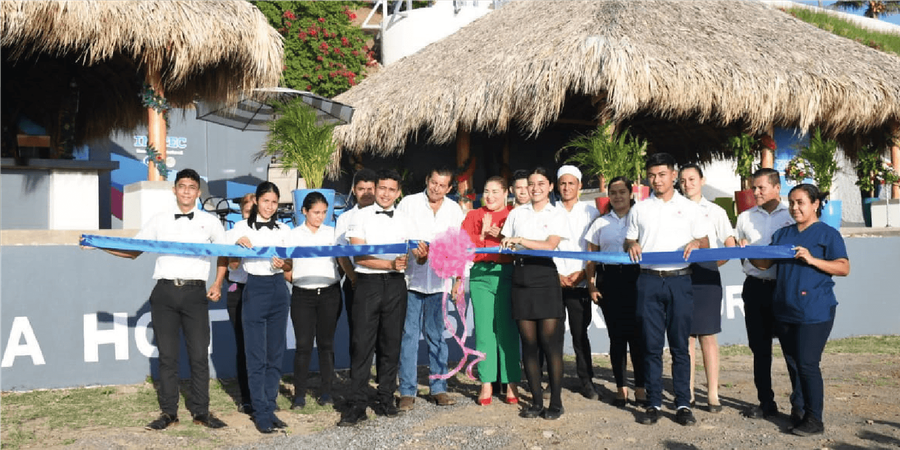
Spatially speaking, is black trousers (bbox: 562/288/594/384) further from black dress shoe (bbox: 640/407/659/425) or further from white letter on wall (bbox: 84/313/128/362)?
white letter on wall (bbox: 84/313/128/362)

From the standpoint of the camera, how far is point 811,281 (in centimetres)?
549

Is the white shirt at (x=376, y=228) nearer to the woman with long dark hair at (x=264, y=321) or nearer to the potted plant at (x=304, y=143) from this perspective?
the woman with long dark hair at (x=264, y=321)

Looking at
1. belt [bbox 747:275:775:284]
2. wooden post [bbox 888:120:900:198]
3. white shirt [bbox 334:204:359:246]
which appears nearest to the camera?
belt [bbox 747:275:775:284]

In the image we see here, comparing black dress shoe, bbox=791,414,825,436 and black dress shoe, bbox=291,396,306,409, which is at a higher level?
black dress shoe, bbox=791,414,825,436

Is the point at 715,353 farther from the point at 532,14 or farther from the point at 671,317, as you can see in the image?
the point at 532,14

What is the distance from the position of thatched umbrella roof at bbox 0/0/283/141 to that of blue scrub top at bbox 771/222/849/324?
23.6 ft

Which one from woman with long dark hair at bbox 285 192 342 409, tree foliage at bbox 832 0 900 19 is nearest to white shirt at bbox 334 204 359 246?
woman with long dark hair at bbox 285 192 342 409

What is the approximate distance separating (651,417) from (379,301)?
198cm

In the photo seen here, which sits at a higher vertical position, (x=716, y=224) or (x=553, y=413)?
(x=716, y=224)

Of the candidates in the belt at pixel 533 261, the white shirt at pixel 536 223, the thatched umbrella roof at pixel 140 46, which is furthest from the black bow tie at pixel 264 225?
the thatched umbrella roof at pixel 140 46

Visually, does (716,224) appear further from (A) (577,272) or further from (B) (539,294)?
(B) (539,294)

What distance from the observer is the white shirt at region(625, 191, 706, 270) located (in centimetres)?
586

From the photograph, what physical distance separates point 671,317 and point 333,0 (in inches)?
671

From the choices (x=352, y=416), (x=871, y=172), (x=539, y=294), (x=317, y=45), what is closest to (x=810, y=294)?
(x=539, y=294)
